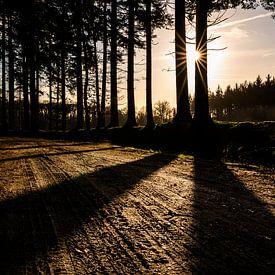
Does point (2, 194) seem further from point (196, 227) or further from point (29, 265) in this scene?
point (196, 227)

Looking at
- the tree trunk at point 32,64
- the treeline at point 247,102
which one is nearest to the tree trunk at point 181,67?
the tree trunk at point 32,64

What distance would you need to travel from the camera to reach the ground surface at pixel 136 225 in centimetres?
186

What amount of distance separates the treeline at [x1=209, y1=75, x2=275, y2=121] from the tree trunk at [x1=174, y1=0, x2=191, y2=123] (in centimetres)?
8208

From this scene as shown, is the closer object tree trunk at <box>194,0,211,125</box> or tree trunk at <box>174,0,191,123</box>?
tree trunk at <box>194,0,211,125</box>

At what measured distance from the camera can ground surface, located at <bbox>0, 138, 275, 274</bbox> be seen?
6.10 ft

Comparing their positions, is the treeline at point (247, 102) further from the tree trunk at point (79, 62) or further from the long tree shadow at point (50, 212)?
the long tree shadow at point (50, 212)

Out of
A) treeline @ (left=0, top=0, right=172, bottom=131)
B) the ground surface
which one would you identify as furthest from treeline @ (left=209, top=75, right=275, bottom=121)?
the ground surface

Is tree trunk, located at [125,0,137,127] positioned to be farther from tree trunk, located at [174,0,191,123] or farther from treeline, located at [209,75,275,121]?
treeline, located at [209,75,275,121]

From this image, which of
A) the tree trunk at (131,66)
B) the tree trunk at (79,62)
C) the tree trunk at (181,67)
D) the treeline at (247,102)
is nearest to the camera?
the tree trunk at (181,67)

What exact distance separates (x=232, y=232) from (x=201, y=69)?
350 inches

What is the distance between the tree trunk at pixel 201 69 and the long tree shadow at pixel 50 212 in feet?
19.2

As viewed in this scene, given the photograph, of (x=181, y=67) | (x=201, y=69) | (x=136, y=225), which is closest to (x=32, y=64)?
(x=181, y=67)

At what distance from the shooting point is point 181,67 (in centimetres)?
1259

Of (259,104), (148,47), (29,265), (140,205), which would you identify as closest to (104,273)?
(29,265)
